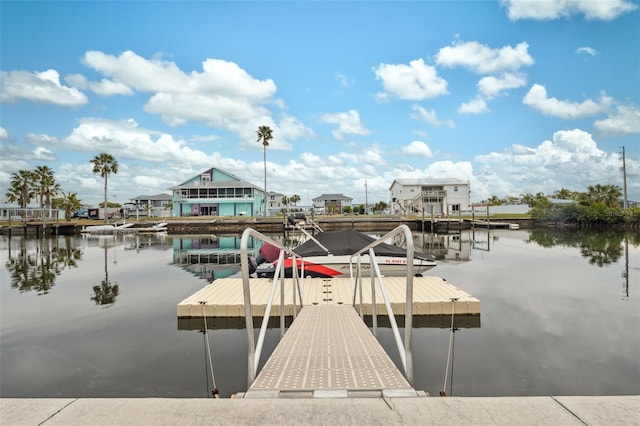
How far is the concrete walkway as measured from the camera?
2.34m

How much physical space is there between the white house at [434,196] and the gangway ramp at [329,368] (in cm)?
5912

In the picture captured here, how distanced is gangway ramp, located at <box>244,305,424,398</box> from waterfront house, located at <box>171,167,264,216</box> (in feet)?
190

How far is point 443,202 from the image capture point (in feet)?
213

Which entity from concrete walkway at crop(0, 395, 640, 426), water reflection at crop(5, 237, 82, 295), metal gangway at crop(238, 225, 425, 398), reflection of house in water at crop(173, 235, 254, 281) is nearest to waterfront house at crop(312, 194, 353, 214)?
reflection of house in water at crop(173, 235, 254, 281)

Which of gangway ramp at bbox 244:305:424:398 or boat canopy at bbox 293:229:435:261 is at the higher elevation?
boat canopy at bbox 293:229:435:261

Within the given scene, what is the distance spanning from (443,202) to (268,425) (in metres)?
66.4

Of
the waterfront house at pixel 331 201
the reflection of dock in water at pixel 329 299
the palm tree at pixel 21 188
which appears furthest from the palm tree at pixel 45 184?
the reflection of dock in water at pixel 329 299

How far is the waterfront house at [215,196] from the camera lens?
204 feet

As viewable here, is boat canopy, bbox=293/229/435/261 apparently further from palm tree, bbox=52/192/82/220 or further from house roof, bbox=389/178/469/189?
palm tree, bbox=52/192/82/220

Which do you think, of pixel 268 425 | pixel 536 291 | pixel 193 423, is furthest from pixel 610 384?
A: pixel 536 291

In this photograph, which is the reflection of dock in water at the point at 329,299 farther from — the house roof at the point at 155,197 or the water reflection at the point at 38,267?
the house roof at the point at 155,197

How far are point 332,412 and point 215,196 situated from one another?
207ft

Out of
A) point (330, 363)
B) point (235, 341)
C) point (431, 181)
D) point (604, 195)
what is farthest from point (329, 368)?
point (604, 195)

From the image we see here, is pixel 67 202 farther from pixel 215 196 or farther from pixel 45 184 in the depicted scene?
pixel 215 196
